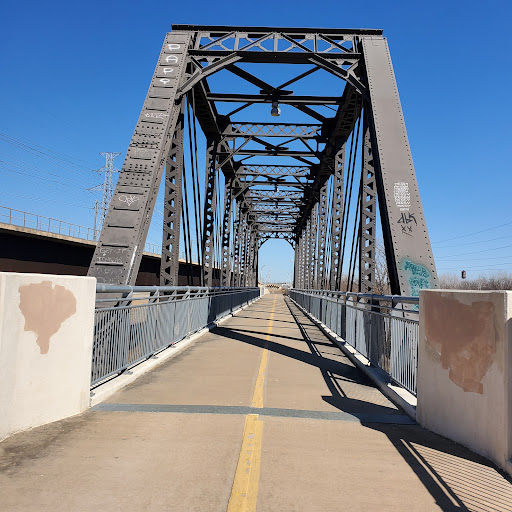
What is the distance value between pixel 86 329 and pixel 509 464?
4.22 m

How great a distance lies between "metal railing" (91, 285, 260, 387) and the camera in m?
5.70

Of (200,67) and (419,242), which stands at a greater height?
(200,67)

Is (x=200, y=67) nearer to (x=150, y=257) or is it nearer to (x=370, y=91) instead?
(x=370, y=91)

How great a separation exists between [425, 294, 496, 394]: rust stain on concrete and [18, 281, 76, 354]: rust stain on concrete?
3.88 meters

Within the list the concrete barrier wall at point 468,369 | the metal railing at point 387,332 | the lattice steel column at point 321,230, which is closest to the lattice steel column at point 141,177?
the metal railing at point 387,332

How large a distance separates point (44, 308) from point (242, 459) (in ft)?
7.93

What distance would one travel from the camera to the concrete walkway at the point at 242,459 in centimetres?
303

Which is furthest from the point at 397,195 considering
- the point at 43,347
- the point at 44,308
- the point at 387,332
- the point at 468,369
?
the point at 43,347

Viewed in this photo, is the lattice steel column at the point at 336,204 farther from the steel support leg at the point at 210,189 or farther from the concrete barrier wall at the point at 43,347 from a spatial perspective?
the concrete barrier wall at the point at 43,347

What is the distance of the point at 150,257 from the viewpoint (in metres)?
28.9

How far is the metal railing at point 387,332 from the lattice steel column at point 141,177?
4.45 meters

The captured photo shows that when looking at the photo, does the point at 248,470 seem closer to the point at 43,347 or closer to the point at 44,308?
the point at 43,347

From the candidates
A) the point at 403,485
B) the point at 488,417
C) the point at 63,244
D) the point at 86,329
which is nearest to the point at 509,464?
the point at 488,417

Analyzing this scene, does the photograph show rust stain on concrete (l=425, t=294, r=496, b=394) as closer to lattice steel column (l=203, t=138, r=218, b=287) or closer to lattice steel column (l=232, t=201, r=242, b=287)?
lattice steel column (l=203, t=138, r=218, b=287)
